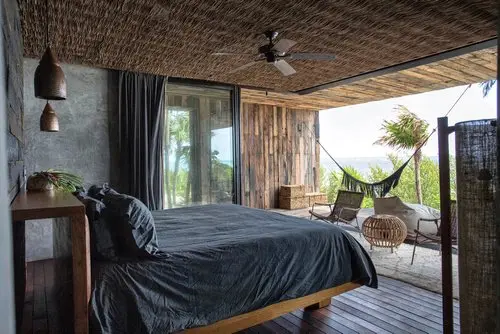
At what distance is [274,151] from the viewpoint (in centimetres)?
745

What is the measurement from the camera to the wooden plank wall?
276 inches

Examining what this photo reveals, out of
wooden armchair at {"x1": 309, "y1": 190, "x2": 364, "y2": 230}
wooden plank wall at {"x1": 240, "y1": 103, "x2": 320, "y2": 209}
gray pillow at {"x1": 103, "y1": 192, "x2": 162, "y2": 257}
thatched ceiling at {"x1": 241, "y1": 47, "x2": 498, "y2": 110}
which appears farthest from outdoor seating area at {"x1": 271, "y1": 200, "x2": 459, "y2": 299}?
wooden plank wall at {"x1": 240, "y1": 103, "x2": 320, "y2": 209}

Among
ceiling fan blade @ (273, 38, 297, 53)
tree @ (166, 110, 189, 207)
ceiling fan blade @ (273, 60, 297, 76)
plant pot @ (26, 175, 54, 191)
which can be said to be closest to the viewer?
plant pot @ (26, 175, 54, 191)

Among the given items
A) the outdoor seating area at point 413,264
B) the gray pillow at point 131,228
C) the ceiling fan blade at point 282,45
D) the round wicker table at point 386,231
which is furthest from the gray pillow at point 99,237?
the round wicker table at point 386,231

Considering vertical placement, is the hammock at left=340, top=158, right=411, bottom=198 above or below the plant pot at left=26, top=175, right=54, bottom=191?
below

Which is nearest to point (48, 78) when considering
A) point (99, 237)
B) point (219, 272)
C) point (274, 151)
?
point (99, 237)

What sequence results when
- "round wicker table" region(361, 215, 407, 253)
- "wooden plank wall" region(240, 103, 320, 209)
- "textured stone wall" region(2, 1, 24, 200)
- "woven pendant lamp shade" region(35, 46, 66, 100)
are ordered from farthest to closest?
"wooden plank wall" region(240, 103, 320, 209)
"round wicker table" region(361, 215, 407, 253)
"woven pendant lamp shade" region(35, 46, 66, 100)
"textured stone wall" region(2, 1, 24, 200)

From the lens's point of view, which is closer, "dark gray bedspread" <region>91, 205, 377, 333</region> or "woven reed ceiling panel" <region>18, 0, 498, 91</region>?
"dark gray bedspread" <region>91, 205, 377, 333</region>

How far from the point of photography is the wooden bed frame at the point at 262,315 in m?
1.89

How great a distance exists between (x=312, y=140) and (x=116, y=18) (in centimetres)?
602

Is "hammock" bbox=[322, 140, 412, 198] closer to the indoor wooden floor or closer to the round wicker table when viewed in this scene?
the round wicker table

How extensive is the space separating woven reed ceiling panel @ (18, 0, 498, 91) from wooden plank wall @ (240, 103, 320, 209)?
10.0 feet

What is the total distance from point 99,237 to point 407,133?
6.54 meters

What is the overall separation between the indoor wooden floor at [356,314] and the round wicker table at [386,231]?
88cm
